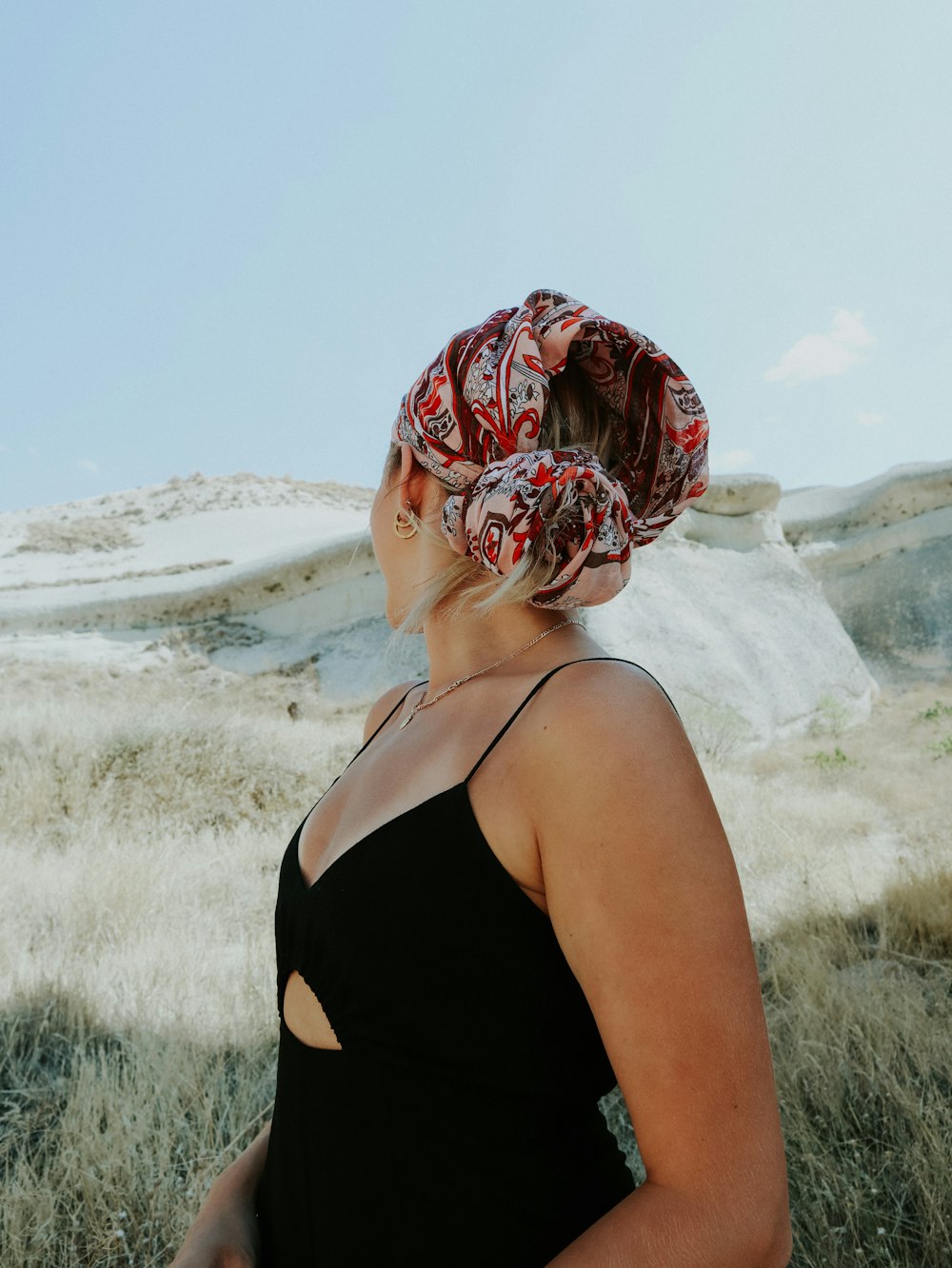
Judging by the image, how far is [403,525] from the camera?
1.30 m

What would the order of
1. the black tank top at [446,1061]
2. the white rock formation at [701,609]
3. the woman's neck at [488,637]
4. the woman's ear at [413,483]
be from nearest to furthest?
1. the black tank top at [446,1061]
2. the woman's neck at [488,637]
3. the woman's ear at [413,483]
4. the white rock formation at [701,609]

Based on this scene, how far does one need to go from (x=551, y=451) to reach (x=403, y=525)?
34cm

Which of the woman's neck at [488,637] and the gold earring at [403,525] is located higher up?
the gold earring at [403,525]

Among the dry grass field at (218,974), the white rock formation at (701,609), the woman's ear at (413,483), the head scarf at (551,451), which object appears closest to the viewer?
the head scarf at (551,451)

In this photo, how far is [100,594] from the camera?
11.1 m

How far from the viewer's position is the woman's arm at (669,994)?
2.37 feet

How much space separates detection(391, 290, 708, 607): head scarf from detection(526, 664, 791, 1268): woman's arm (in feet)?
0.88

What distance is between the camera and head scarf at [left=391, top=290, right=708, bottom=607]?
100 cm

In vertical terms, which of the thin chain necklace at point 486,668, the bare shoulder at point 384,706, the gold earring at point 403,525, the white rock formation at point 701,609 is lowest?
the white rock formation at point 701,609

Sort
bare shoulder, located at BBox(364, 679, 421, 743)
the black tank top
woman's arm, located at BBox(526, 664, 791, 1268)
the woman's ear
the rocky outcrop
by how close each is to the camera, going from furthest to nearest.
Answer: the rocky outcrop
bare shoulder, located at BBox(364, 679, 421, 743)
the woman's ear
the black tank top
woman's arm, located at BBox(526, 664, 791, 1268)

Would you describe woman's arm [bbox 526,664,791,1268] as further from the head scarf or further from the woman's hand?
the woman's hand

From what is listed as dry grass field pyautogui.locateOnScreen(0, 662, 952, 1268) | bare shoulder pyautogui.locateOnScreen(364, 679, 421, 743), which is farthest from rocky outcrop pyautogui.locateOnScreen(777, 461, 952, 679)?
bare shoulder pyautogui.locateOnScreen(364, 679, 421, 743)

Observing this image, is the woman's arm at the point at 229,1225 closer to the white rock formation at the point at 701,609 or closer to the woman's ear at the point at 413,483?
the woman's ear at the point at 413,483

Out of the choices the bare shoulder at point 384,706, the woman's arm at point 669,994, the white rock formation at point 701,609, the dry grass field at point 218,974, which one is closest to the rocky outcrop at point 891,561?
the white rock formation at point 701,609
